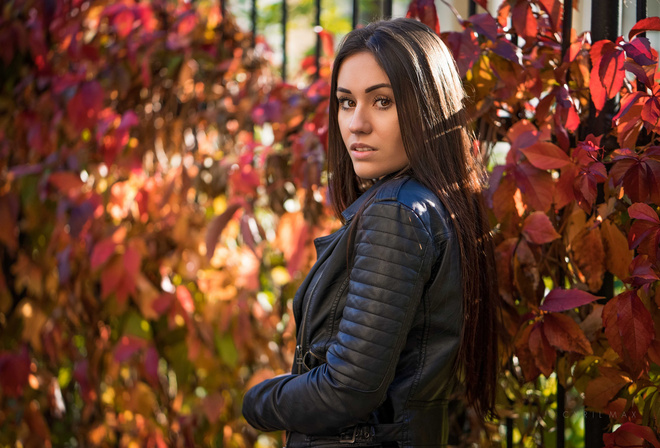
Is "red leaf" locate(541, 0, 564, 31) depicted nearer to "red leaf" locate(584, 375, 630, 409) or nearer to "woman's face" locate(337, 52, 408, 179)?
"woman's face" locate(337, 52, 408, 179)

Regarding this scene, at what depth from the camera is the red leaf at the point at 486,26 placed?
1.54 meters

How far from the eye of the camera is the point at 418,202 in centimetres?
124

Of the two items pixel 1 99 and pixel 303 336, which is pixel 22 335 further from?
pixel 303 336

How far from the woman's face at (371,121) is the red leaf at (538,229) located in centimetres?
30

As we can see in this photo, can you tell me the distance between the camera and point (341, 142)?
1.58 metres

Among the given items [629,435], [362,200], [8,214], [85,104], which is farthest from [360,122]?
[8,214]

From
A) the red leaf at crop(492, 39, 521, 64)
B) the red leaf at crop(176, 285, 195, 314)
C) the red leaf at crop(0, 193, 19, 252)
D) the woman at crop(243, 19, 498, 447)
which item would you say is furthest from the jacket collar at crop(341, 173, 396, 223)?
the red leaf at crop(0, 193, 19, 252)

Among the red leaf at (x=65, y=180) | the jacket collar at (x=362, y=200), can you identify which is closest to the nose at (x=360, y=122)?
the jacket collar at (x=362, y=200)

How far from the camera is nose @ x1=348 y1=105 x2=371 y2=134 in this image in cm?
136

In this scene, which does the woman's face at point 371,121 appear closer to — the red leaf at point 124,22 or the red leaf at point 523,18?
the red leaf at point 523,18

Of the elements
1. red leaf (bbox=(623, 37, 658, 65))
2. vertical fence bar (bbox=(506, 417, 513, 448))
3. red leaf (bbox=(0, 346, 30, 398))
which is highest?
red leaf (bbox=(623, 37, 658, 65))

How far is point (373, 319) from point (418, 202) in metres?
0.23

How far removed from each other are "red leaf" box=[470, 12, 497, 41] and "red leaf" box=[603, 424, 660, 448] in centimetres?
88

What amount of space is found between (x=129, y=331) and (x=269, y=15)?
4482 millimetres
